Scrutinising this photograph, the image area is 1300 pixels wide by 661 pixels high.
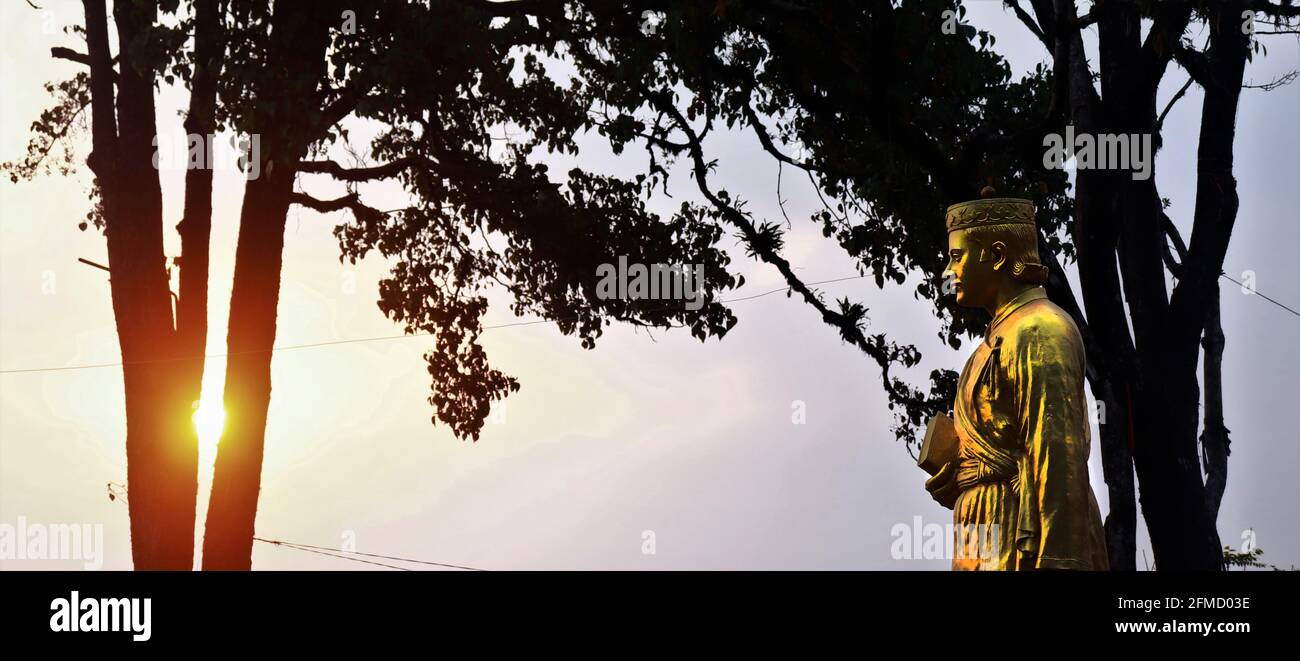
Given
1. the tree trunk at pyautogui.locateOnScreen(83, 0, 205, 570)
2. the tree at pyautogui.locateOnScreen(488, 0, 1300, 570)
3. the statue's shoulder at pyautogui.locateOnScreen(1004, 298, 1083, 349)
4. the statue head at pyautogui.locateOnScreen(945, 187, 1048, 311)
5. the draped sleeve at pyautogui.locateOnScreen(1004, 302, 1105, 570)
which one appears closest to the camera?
the draped sleeve at pyautogui.locateOnScreen(1004, 302, 1105, 570)

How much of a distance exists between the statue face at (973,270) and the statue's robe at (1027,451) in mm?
Result: 111

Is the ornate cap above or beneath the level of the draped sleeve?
above

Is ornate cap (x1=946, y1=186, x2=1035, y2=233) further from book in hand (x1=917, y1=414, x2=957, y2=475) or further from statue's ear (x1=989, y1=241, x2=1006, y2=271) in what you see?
book in hand (x1=917, y1=414, x2=957, y2=475)

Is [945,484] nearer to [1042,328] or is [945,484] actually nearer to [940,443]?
[940,443]

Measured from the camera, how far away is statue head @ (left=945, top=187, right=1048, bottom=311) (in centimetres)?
575

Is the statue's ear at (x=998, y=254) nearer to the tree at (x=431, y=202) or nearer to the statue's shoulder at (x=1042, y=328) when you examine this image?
the statue's shoulder at (x=1042, y=328)

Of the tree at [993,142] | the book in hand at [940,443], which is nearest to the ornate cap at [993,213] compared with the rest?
the book in hand at [940,443]

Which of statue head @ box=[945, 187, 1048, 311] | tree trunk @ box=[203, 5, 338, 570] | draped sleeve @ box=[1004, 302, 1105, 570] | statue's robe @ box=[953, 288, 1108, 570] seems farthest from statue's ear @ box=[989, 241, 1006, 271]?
tree trunk @ box=[203, 5, 338, 570]

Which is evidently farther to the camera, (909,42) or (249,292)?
(249,292)

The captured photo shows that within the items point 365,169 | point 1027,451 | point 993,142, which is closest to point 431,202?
point 365,169
